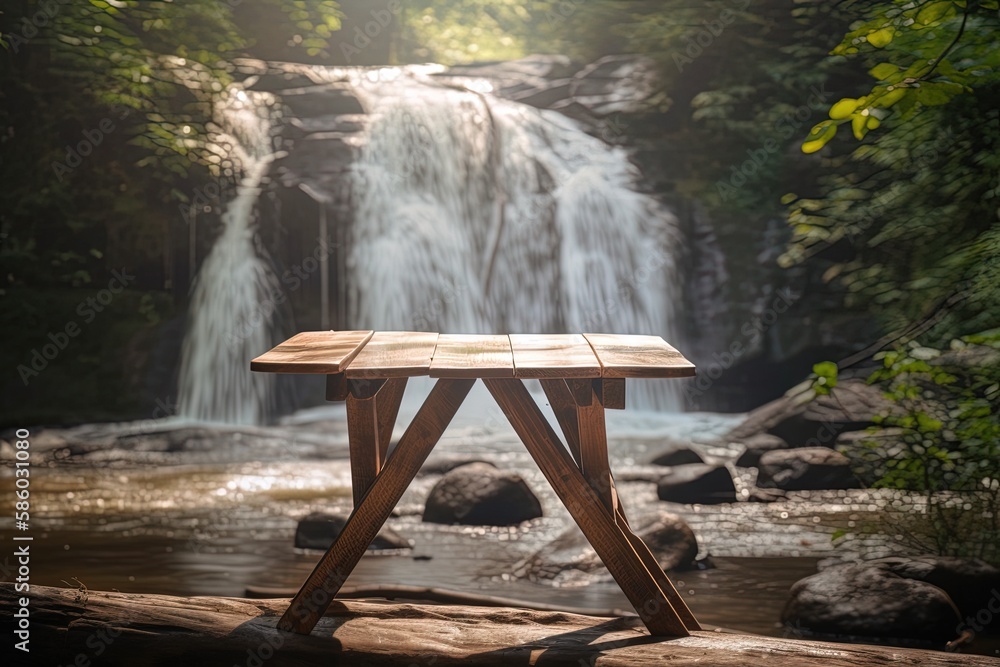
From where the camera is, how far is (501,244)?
10586 millimetres

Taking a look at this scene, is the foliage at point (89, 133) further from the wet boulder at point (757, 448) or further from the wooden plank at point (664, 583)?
the wooden plank at point (664, 583)

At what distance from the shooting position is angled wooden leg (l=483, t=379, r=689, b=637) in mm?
2367

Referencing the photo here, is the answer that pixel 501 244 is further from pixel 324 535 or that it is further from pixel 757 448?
pixel 324 535

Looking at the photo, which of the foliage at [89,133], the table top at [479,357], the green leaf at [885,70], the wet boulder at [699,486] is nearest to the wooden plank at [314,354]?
the table top at [479,357]

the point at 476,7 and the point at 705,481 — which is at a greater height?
the point at 476,7

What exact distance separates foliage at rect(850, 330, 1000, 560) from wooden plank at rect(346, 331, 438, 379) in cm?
217

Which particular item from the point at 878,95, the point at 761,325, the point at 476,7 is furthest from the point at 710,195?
the point at 878,95

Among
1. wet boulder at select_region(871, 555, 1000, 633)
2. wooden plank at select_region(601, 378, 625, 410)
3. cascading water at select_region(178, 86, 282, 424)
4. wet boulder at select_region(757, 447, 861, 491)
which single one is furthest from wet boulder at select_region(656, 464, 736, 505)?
cascading water at select_region(178, 86, 282, 424)

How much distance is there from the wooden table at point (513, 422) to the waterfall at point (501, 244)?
7.81 m

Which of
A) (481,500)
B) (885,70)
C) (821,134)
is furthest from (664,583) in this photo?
(481,500)

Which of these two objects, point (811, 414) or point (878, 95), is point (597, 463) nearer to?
point (878, 95)

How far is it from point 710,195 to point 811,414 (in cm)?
387

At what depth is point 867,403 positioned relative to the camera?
7.61 meters

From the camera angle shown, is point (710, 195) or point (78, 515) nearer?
point (78, 515)
